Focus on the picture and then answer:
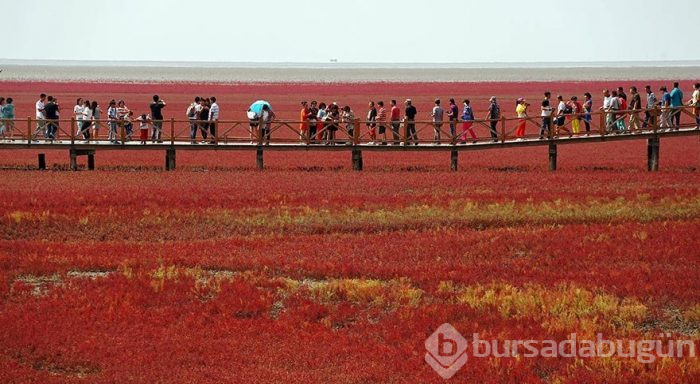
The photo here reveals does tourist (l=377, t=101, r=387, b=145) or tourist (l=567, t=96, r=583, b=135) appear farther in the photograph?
Result: tourist (l=377, t=101, r=387, b=145)

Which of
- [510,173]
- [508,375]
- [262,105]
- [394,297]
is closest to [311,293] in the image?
[394,297]

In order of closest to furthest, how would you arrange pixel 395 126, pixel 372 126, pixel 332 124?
pixel 332 124, pixel 395 126, pixel 372 126

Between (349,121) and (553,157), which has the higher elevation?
(349,121)

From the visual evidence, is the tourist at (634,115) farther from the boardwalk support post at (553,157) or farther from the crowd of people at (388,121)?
the boardwalk support post at (553,157)

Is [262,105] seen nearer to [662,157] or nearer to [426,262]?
[662,157]

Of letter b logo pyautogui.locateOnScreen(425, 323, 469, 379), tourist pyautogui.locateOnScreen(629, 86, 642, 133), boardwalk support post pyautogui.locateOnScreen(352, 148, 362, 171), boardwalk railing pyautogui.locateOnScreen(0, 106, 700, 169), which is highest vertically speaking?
tourist pyautogui.locateOnScreen(629, 86, 642, 133)

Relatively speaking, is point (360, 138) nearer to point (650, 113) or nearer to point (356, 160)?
point (356, 160)

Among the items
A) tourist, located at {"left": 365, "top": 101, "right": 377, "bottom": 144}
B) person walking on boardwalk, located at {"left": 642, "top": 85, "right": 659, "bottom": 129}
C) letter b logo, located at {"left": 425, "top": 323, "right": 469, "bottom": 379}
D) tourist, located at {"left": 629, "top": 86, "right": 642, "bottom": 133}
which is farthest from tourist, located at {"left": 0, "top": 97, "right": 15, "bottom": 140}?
letter b logo, located at {"left": 425, "top": 323, "right": 469, "bottom": 379}

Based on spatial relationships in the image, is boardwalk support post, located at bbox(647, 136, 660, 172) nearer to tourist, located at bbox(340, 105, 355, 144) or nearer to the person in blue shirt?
the person in blue shirt

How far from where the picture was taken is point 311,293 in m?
21.7

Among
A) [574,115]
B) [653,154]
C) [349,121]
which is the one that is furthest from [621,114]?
[349,121]

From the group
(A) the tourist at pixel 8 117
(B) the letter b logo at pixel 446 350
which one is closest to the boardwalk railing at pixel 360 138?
(A) the tourist at pixel 8 117

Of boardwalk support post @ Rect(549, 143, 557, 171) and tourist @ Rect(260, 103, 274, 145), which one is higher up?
tourist @ Rect(260, 103, 274, 145)

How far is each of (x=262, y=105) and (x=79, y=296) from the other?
23810 mm
